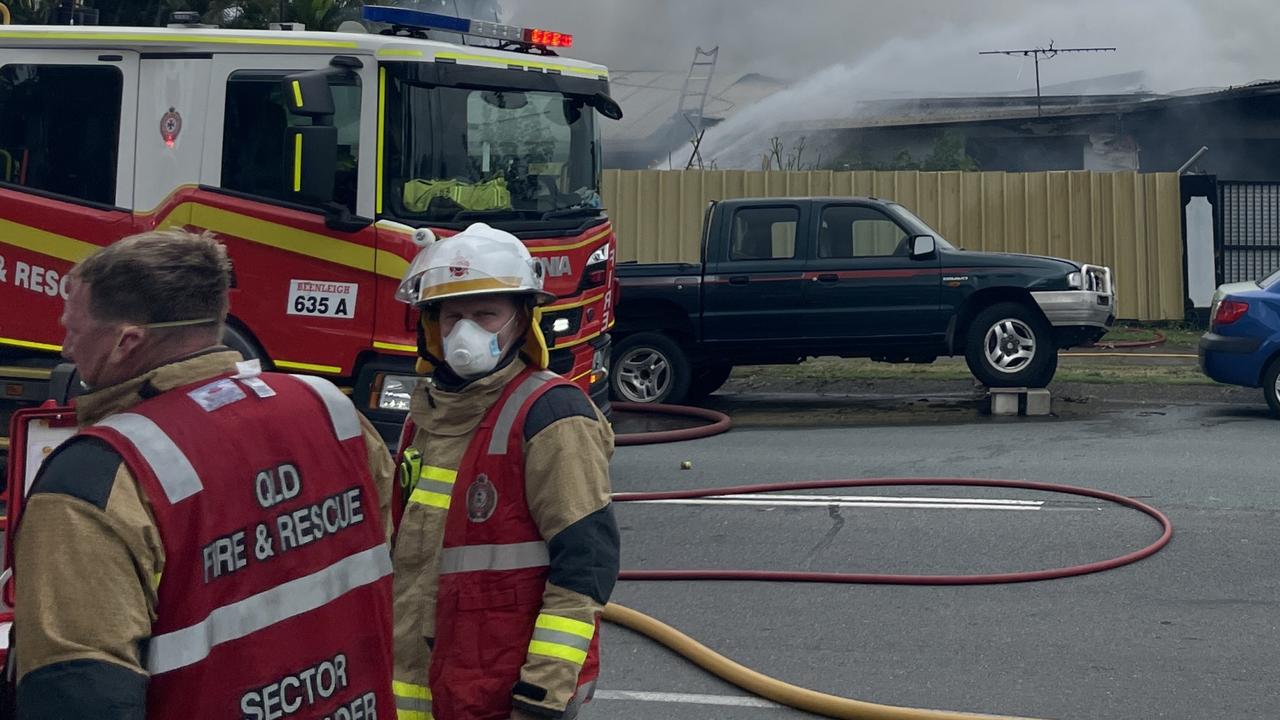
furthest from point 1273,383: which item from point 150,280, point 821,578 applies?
point 150,280

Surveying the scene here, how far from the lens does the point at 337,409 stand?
266cm

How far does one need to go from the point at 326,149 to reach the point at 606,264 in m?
2.20

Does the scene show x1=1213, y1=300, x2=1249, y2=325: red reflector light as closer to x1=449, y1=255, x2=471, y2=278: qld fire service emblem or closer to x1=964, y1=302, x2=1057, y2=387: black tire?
x1=964, y1=302, x2=1057, y2=387: black tire

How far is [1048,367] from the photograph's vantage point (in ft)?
44.8

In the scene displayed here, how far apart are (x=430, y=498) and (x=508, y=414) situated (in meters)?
0.25

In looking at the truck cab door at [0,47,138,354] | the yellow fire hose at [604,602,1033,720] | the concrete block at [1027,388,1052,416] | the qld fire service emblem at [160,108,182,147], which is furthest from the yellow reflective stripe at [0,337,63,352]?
the concrete block at [1027,388,1052,416]

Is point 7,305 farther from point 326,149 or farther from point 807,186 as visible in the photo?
point 807,186

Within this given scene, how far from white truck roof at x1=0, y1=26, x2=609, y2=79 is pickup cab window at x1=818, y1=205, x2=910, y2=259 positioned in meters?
5.57

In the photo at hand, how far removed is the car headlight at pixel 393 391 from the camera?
8312 millimetres

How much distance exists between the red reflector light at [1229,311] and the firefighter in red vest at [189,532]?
11417 mm

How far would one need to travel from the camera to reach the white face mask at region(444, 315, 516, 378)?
3.25 metres

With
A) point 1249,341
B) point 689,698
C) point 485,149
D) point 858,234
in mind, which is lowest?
point 689,698

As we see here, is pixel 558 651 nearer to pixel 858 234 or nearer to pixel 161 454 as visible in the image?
pixel 161 454

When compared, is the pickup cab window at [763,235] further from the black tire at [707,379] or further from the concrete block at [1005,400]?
the concrete block at [1005,400]
